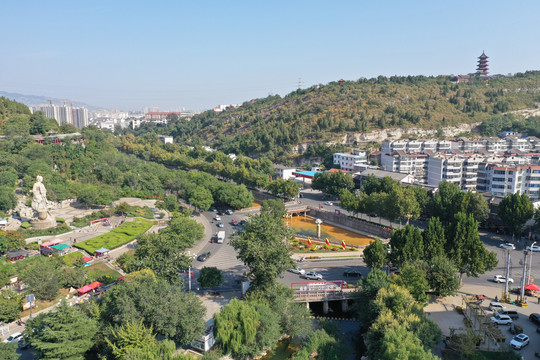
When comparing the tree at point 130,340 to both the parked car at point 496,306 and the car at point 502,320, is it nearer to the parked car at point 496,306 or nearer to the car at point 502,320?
the car at point 502,320

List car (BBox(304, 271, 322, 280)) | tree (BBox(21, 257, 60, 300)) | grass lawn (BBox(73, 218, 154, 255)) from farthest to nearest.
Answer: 1. grass lawn (BBox(73, 218, 154, 255))
2. car (BBox(304, 271, 322, 280))
3. tree (BBox(21, 257, 60, 300))

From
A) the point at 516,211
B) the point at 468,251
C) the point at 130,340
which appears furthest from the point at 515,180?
the point at 130,340

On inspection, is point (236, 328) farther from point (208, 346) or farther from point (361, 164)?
point (361, 164)

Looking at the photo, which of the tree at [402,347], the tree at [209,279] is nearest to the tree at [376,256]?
the tree at [402,347]

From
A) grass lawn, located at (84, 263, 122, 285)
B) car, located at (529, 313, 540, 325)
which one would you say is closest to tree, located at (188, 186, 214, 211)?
grass lawn, located at (84, 263, 122, 285)

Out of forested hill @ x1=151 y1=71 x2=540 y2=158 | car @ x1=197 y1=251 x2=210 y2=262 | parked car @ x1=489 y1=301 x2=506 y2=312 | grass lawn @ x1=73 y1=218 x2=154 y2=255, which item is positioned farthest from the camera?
forested hill @ x1=151 y1=71 x2=540 y2=158

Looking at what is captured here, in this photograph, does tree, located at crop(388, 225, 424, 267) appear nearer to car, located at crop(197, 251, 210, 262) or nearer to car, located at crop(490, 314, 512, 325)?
car, located at crop(490, 314, 512, 325)

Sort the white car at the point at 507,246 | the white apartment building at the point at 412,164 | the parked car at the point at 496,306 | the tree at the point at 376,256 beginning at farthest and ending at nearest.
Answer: the white apartment building at the point at 412,164
the white car at the point at 507,246
the tree at the point at 376,256
the parked car at the point at 496,306
